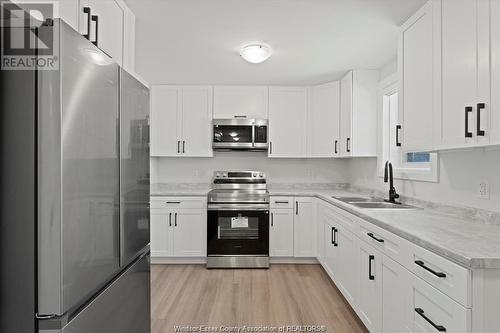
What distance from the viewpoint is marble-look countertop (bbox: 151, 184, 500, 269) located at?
1215 millimetres

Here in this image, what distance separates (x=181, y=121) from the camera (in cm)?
434

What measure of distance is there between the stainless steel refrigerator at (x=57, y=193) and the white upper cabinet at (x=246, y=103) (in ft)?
10.3

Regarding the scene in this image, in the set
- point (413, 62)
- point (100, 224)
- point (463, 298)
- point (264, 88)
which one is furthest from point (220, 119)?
point (463, 298)

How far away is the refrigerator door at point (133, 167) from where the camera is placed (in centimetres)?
140

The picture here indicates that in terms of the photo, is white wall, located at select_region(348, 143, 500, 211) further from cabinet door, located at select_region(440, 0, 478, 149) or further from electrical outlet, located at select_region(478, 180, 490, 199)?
cabinet door, located at select_region(440, 0, 478, 149)

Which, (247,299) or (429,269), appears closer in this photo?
(429,269)

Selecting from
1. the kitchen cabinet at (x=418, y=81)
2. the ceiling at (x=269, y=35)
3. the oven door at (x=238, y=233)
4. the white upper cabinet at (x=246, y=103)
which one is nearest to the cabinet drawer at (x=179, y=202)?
the oven door at (x=238, y=233)

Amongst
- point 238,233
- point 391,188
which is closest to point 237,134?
point 238,233

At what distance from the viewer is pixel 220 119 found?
4.26 metres

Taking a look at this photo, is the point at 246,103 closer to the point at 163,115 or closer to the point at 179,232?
the point at 163,115

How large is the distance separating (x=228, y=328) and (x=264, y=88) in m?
3.04

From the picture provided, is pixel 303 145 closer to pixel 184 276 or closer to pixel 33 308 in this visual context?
pixel 184 276

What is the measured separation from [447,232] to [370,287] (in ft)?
2.71

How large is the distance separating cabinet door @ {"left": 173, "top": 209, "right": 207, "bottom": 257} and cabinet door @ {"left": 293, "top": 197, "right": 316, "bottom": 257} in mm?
1194
